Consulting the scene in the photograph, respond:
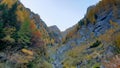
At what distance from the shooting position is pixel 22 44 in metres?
47.2

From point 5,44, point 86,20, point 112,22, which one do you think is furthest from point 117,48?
point 86,20

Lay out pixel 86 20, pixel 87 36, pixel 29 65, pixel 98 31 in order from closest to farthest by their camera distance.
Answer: pixel 29 65
pixel 98 31
pixel 87 36
pixel 86 20

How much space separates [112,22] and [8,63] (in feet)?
198

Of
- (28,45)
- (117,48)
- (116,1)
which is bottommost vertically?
(117,48)

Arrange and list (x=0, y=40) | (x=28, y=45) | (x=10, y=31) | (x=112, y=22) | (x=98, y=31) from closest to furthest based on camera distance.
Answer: (x=0, y=40)
(x=10, y=31)
(x=28, y=45)
(x=112, y=22)
(x=98, y=31)

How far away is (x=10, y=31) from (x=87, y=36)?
64967 mm

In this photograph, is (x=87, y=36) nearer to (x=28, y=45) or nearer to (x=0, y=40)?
(x=28, y=45)

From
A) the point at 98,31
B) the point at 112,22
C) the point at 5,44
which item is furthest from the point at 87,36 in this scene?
the point at 5,44

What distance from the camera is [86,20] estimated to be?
130875mm

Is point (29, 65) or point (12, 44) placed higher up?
point (12, 44)

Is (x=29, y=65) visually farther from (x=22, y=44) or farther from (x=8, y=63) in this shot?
(x=22, y=44)

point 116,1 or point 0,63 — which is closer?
point 0,63

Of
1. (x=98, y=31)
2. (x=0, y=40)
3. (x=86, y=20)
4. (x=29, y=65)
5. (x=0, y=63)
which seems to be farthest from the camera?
(x=86, y=20)

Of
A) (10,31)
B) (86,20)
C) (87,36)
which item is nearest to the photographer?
(10,31)
